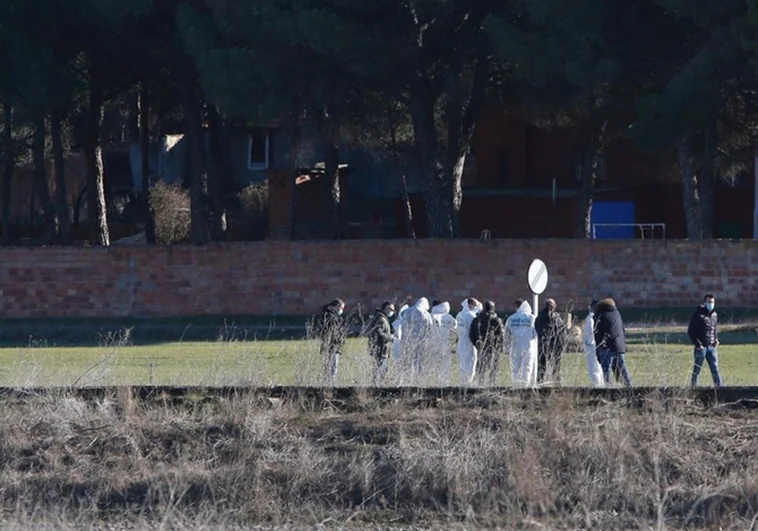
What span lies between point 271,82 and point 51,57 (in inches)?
283

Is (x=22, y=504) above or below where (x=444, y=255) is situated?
below

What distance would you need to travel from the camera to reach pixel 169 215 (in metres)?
53.6

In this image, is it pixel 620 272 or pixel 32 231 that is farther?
pixel 32 231

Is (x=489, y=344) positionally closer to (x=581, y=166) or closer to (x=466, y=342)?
(x=466, y=342)

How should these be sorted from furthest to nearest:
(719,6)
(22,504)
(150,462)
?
(719,6)
(150,462)
(22,504)

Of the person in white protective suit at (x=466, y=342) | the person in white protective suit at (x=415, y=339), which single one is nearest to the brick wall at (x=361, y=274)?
the person in white protective suit at (x=466, y=342)

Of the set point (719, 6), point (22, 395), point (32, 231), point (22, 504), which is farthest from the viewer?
point (32, 231)

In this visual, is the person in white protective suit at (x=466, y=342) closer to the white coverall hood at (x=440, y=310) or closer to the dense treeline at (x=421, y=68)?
the white coverall hood at (x=440, y=310)

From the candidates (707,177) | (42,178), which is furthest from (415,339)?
(42,178)

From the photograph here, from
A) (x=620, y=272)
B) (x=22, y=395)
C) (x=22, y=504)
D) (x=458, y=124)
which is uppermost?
(x=458, y=124)

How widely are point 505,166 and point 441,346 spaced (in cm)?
3795

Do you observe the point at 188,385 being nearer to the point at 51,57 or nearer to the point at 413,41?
the point at 413,41

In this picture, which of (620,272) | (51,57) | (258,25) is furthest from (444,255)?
(51,57)

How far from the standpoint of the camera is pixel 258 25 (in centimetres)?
3356
